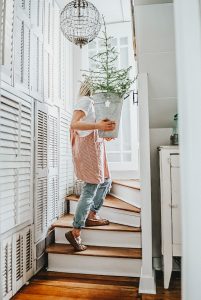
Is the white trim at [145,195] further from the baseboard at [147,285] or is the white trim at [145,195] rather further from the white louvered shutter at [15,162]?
the white louvered shutter at [15,162]

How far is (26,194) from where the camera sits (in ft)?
6.55

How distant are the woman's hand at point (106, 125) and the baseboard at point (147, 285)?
1.12 m

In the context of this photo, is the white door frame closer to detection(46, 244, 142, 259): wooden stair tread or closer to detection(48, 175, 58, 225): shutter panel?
detection(46, 244, 142, 259): wooden stair tread


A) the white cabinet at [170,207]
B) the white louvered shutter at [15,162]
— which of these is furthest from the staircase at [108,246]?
the white louvered shutter at [15,162]

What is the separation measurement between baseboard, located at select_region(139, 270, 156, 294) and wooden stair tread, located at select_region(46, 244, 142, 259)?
224 millimetres

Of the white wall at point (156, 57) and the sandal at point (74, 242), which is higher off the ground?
the white wall at point (156, 57)

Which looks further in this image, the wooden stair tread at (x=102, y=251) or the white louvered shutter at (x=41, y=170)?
the white louvered shutter at (x=41, y=170)

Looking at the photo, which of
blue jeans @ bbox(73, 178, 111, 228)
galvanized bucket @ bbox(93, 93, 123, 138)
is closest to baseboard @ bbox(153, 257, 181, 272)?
blue jeans @ bbox(73, 178, 111, 228)

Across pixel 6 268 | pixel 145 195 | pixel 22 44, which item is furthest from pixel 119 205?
pixel 22 44

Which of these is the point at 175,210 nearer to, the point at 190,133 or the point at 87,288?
the point at 87,288

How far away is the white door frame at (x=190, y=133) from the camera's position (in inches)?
31.0

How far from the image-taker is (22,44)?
2.00m

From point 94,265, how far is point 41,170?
36.1 inches

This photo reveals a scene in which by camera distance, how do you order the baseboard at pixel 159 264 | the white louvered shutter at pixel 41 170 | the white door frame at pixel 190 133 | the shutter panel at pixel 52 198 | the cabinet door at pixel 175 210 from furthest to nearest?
the shutter panel at pixel 52 198
the white louvered shutter at pixel 41 170
the baseboard at pixel 159 264
the cabinet door at pixel 175 210
the white door frame at pixel 190 133
